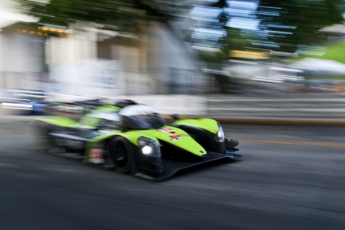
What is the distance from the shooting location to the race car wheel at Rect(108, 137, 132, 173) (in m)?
5.91

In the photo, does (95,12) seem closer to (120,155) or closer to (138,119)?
(138,119)

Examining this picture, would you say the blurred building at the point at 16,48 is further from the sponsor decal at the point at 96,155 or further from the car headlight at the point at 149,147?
the car headlight at the point at 149,147

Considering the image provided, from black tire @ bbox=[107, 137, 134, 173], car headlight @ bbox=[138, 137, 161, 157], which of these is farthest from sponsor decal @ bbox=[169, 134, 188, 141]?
black tire @ bbox=[107, 137, 134, 173]

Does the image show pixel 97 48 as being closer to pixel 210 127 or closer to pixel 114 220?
pixel 210 127

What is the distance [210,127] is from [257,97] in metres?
6.27

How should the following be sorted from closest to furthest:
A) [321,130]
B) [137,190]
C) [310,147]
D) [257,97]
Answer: [137,190]
[310,147]
[321,130]
[257,97]

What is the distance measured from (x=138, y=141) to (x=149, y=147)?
0.78ft

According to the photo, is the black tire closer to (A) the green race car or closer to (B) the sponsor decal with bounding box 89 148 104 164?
(A) the green race car

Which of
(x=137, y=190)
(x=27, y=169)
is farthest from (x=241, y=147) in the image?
(x=27, y=169)

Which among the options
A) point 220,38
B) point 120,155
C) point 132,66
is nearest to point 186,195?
point 120,155

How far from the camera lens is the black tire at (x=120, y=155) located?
5.89m

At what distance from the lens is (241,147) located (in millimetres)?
8188

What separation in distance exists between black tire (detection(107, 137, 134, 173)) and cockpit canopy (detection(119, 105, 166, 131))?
0.97 feet

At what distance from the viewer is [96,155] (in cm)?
639
